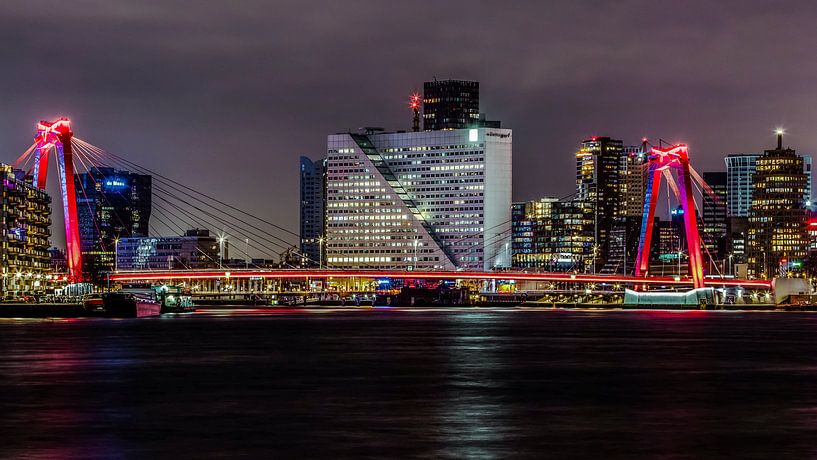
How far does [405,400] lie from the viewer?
38250mm

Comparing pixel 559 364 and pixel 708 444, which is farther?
pixel 559 364

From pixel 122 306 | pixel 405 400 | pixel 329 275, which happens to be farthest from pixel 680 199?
pixel 405 400

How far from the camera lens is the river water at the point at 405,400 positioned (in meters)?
28.2

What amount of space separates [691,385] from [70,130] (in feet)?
344

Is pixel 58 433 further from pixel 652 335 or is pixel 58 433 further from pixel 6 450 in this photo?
pixel 652 335

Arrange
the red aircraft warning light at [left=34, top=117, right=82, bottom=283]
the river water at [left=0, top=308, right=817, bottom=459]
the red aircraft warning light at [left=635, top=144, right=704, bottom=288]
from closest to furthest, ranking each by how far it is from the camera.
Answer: the river water at [left=0, top=308, right=817, bottom=459] → the red aircraft warning light at [left=34, top=117, right=82, bottom=283] → the red aircraft warning light at [left=635, top=144, right=704, bottom=288]

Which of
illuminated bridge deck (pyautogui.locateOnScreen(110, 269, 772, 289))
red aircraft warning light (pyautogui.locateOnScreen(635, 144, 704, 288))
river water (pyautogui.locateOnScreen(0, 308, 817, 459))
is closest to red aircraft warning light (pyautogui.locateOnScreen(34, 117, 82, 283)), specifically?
illuminated bridge deck (pyautogui.locateOnScreen(110, 269, 772, 289))

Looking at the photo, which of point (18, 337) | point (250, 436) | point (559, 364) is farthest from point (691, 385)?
point (18, 337)

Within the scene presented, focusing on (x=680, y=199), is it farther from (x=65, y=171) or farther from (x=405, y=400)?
(x=405, y=400)

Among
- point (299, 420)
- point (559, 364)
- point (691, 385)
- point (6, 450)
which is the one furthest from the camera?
point (559, 364)

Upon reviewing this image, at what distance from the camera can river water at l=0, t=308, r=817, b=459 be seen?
2822 cm

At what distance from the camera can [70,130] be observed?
137m

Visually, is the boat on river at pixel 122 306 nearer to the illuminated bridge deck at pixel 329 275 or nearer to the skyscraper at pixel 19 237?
the illuminated bridge deck at pixel 329 275

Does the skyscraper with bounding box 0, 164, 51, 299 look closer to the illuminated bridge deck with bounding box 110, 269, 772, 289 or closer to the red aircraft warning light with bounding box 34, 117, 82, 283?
the illuminated bridge deck with bounding box 110, 269, 772, 289
